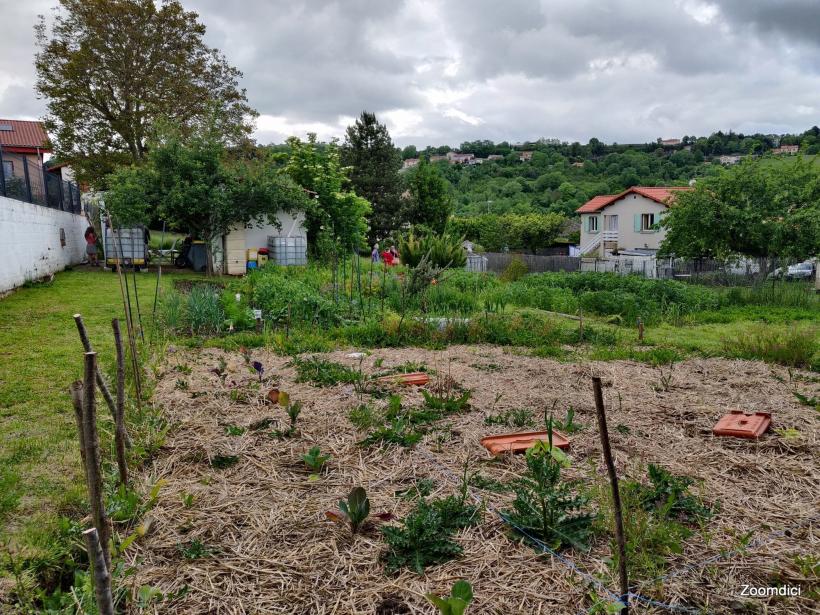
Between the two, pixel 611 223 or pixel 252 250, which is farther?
pixel 611 223

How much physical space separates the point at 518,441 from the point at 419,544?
1.10 meters

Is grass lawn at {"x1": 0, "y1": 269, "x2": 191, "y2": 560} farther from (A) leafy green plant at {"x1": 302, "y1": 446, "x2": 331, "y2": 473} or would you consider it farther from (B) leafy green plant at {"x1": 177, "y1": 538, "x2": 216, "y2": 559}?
(A) leafy green plant at {"x1": 302, "y1": 446, "x2": 331, "y2": 473}

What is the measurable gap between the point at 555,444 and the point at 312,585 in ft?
4.86

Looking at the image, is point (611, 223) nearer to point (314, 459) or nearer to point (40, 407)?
point (40, 407)

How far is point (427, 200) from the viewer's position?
110 ft

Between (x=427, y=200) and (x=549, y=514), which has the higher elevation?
(x=427, y=200)

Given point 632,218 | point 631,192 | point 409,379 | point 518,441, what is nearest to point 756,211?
point 409,379

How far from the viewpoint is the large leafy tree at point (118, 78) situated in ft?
57.3

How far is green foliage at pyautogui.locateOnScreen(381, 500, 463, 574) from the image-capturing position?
5.99 feet

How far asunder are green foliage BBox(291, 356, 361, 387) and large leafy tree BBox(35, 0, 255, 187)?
15.0 meters

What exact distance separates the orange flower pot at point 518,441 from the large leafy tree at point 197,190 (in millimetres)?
12659

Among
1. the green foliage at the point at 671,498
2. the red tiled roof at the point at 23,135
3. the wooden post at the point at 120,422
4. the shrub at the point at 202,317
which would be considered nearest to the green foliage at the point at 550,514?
the green foliage at the point at 671,498

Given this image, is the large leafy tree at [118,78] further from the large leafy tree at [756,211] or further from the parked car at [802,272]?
the parked car at [802,272]

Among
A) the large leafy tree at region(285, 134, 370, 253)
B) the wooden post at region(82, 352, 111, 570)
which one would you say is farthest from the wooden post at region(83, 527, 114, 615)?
the large leafy tree at region(285, 134, 370, 253)
